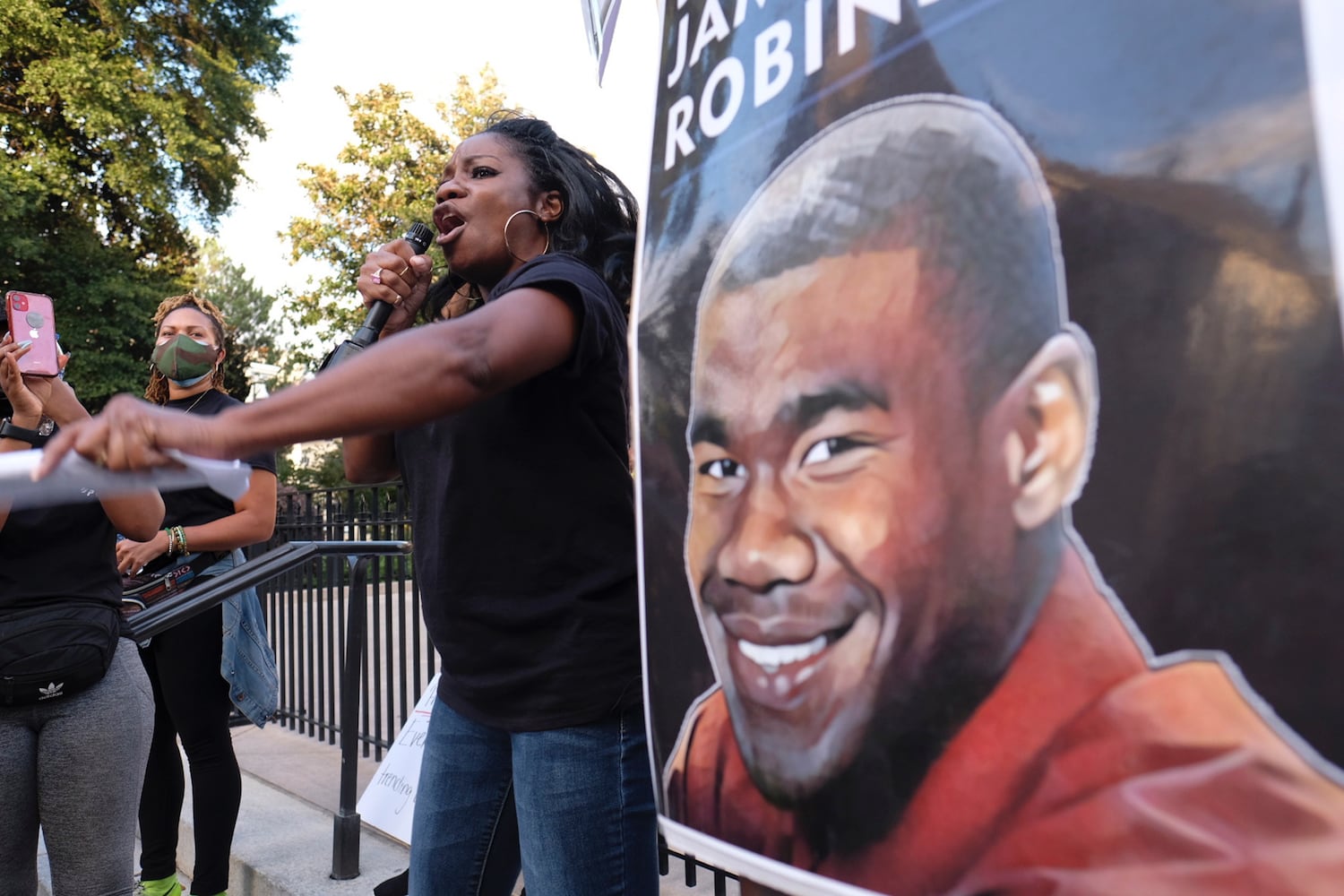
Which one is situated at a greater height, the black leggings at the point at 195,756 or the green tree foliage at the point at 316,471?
the green tree foliage at the point at 316,471

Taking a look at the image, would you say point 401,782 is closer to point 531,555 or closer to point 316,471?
point 531,555

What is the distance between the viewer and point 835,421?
0.96m

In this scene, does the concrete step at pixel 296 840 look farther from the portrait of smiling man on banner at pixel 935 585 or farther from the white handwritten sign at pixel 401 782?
the portrait of smiling man on banner at pixel 935 585

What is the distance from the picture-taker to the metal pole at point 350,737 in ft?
12.2

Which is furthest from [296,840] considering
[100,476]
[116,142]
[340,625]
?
[116,142]

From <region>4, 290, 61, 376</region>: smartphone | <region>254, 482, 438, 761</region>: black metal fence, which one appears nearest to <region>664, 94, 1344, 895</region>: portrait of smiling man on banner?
<region>4, 290, 61, 376</region>: smartphone

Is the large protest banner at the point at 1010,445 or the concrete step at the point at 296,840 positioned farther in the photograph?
the concrete step at the point at 296,840

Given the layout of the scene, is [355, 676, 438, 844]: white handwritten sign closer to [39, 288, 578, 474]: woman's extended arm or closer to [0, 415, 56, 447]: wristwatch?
[0, 415, 56, 447]: wristwatch

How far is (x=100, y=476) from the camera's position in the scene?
4.28 ft

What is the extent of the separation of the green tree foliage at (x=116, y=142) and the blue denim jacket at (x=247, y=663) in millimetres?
16364

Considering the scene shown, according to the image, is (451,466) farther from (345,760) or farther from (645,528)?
(345,760)

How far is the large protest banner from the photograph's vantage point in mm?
667

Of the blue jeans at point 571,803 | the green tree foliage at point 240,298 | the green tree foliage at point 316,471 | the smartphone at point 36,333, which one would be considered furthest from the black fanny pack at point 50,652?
the green tree foliage at point 240,298

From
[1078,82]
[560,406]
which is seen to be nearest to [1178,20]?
[1078,82]
